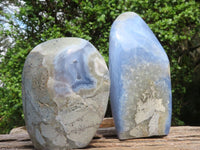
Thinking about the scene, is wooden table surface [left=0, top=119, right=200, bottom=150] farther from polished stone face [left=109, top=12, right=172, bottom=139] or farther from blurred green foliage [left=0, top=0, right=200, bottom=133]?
blurred green foliage [left=0, top=0, right=200, bottom=133]

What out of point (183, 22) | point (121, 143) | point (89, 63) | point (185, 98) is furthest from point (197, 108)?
point (89, 63)

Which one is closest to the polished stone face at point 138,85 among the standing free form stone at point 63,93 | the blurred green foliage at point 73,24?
the standing free form stone at point 63,93

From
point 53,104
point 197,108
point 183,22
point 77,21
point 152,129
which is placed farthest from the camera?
point 197,108

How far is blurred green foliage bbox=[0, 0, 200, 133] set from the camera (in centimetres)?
337

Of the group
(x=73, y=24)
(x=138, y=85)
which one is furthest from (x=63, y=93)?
(x=73, y=24)

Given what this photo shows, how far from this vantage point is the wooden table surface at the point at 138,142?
6.46 feet

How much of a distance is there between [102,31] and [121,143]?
1914 mm

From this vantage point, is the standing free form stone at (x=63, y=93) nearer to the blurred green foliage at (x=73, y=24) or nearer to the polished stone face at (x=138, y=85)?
the polished stone face at (x=138, y=85)

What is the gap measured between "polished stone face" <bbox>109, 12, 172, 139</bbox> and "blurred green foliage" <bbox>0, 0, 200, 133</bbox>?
1.06 metres

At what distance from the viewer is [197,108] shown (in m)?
4.91

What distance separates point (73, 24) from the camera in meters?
→ 3.62

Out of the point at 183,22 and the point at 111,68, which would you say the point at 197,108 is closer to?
the point at 183,22

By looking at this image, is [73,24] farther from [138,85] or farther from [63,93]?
[63,93]

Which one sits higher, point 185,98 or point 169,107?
point 169,107
